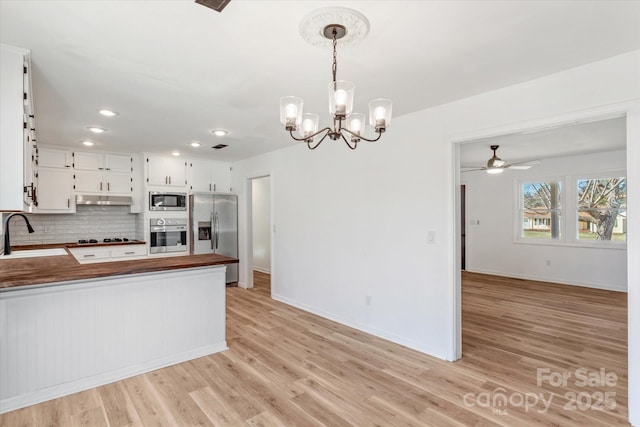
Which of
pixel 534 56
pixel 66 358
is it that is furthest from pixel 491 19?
pixel 66 358

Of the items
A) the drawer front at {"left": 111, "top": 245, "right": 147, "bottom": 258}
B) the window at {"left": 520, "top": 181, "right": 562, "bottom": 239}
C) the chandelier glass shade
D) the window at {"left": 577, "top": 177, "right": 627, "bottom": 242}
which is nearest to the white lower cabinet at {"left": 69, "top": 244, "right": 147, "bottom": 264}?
the drawer front at {"left": 111, "top": 245, "right": 147, "bottom": 258}

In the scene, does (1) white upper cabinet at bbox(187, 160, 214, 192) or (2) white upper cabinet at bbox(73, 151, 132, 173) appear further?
(1) white upper cabinet at bbox(187, 160, 214, 192)

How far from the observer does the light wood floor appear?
2.23m

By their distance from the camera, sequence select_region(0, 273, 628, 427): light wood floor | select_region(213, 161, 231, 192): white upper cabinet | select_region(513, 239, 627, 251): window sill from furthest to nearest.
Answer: select_region(213, 161, 231, 192): white upper cabinet → select_region(513, 239, 627, 251): window sill → select_region(0, 273, 628, 427): light wood floor

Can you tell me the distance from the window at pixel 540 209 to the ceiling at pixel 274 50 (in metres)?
4.93

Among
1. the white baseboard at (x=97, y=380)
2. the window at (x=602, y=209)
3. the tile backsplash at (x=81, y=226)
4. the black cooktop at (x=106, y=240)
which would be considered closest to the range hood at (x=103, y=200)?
the tile backsplash at (x=81, y=226)

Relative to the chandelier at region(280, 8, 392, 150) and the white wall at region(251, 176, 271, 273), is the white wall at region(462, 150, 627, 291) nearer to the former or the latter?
the white wall at region(251, 176, 271, 273)

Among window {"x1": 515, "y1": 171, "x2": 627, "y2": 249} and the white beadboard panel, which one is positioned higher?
window {"x1": 515, "y1": 171, "x2": 627, "y2": 249}

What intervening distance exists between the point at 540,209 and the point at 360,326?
5.06 meters

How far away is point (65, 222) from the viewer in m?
5.29

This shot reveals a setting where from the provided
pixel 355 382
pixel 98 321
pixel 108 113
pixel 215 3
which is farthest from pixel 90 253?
pixel 215 3

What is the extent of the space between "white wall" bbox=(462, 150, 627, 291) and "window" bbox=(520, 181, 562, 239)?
6.7 inches

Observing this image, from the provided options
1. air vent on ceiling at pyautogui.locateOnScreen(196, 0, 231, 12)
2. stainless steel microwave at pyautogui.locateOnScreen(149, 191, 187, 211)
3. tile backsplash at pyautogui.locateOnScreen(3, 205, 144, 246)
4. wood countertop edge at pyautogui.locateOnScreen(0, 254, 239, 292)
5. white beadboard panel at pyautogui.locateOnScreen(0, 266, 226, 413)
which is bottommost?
white beadboard panel at pyautogui.locateOnScreen(0, 266, 226, 413)

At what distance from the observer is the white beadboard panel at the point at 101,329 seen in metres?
Result: 2.39
